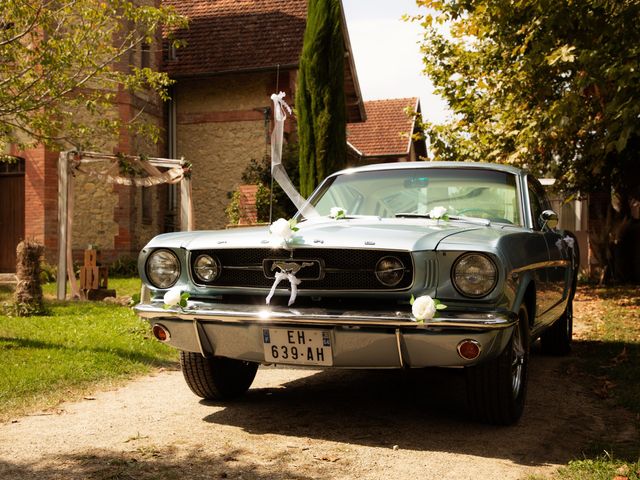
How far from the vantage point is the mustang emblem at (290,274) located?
14.2 ft

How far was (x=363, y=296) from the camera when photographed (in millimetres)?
4277

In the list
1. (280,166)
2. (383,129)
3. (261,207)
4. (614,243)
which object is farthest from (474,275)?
(383,129)

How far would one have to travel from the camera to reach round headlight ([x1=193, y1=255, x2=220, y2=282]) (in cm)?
462

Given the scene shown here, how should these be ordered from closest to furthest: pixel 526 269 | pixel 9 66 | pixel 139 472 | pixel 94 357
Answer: pixel 139 472 < pixel 526 269 < pixel 94 357 < pixel 9 66

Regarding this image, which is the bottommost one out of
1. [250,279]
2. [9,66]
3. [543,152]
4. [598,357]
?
[598,357]

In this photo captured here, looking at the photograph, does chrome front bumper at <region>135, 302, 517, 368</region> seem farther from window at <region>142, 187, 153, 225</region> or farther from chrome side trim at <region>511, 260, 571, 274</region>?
window at <region>142, 187, 153, 225</region>

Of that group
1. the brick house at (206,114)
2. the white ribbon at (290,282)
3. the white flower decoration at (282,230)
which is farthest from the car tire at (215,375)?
the brick house at (206,114)

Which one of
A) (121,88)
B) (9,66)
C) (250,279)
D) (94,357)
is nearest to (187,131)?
(121,88)

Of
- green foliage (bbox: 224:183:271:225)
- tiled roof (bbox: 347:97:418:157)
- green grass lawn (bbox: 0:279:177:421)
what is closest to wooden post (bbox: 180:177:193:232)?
green grass lawn (bbox: 0:279:177:421)

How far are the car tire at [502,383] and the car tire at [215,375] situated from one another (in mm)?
1670

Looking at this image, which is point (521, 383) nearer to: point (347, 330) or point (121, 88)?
point (347, 330)

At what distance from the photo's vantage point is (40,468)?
3801mm

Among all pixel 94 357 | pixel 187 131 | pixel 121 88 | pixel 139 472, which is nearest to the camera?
pixel 139 472

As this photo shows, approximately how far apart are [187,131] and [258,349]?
1809 cm
